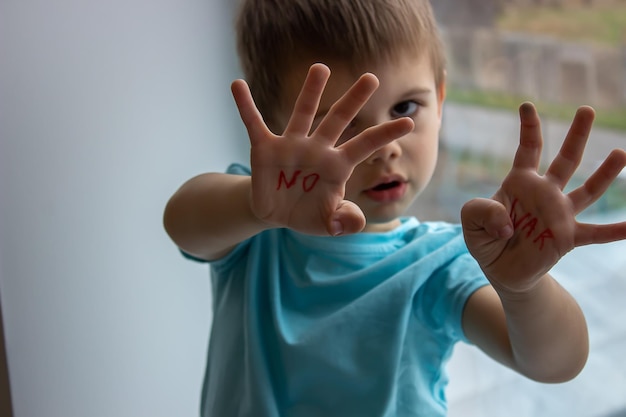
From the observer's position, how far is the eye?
0.73 metres

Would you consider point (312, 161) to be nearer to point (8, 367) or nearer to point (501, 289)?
point (501, 289)

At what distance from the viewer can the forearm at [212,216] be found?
674 mm

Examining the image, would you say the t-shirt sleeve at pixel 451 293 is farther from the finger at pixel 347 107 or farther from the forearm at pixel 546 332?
the finger at pixel 347 107

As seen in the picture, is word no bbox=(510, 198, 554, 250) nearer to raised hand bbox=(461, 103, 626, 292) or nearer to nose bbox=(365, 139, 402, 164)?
raised hand bbox=(461, 103, 626, 292)

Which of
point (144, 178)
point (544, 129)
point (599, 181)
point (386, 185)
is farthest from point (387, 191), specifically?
point (544, 129)

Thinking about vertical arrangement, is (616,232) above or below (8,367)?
above

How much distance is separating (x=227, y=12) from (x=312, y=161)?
51cm

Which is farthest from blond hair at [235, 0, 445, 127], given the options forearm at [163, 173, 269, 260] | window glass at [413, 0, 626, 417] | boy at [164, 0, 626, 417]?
window glass at [413, 0, 626, 417]

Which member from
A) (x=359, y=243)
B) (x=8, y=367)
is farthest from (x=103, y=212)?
→ (x=359, y=243)

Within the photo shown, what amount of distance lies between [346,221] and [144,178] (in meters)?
0.45

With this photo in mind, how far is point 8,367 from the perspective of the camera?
0.82m

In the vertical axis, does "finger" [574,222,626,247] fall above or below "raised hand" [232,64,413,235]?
below

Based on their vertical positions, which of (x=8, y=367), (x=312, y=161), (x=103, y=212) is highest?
(x=312, y=161)

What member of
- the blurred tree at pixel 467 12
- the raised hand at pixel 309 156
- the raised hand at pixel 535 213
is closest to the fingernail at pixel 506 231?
the raised hand at pixel 535 213
